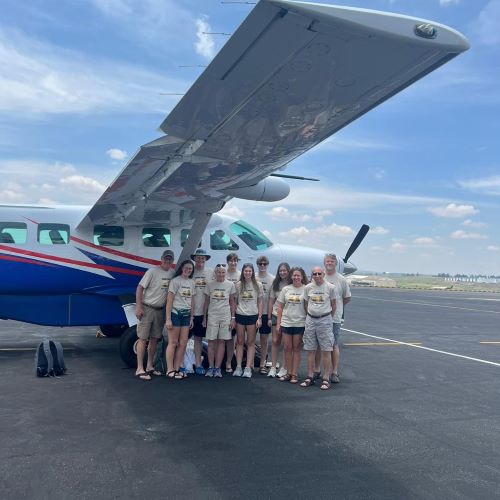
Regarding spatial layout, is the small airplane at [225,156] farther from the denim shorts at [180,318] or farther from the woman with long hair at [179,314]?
the denim shorts at [180,318]

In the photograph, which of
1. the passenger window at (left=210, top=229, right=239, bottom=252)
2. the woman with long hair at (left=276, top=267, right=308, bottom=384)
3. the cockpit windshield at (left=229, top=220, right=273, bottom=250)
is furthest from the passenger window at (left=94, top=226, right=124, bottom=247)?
the woman with long hair at (left=276, top=267, right=308, bottom=384)

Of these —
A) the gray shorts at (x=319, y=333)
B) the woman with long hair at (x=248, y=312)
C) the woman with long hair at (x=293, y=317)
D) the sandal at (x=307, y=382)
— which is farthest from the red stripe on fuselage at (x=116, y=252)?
the sandal at (x=307, y=382)

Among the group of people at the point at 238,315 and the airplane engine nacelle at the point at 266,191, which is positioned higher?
the airplane engine nacelle at the point at 266,191

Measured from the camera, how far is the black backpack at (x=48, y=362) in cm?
795

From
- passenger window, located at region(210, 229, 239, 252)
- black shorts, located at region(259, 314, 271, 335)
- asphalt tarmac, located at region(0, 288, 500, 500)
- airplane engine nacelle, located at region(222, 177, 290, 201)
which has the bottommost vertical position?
asphalt tarmac, located at region(0, 288, 500, 500)

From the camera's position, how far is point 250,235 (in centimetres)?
1132

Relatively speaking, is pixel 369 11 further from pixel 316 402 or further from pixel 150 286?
pixel 150 286

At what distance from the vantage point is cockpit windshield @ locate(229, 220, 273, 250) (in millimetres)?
11180

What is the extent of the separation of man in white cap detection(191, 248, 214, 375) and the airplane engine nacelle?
134cm

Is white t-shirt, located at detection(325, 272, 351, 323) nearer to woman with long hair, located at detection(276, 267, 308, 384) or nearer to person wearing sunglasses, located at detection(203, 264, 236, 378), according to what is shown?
woman with long hair, located at detection(276, 267, 308, 384)

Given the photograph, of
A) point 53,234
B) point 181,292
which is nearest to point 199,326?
point 181,292

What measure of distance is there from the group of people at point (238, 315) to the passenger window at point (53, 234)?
2.84 m

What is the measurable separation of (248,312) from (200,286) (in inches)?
37.0

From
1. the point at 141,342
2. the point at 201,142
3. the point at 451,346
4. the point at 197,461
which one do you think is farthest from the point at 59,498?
the point at 451,346
